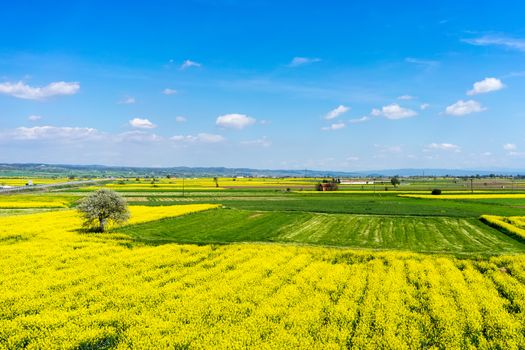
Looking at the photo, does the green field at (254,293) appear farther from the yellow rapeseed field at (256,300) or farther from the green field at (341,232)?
the green field at (341,232)

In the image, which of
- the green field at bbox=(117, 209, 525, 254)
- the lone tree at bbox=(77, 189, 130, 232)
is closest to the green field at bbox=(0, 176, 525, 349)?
the green field at bbox=(117, 209, 525, 254)

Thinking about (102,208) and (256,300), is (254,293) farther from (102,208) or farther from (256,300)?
(102,208)

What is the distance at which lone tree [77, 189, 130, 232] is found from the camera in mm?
48719

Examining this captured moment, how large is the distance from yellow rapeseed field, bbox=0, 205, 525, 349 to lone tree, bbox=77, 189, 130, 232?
13.0 m

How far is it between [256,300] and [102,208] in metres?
33.9

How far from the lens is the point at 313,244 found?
43.4 m

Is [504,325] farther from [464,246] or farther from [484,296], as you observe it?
[464,246]

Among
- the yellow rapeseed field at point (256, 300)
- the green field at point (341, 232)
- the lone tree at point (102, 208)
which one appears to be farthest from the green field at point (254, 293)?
the lone tree at point (102, 208)

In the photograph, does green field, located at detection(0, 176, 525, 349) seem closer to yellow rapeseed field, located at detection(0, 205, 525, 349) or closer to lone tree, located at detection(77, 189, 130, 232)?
yellow rapeseed field, located at detection(0, 205, 525, 349)

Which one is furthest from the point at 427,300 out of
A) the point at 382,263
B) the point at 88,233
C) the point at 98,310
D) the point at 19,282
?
the point at 88,233

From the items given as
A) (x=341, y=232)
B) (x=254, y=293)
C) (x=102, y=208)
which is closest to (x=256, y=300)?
(x=254, y=293)

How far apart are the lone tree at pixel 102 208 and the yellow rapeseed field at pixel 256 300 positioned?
42.8 feet

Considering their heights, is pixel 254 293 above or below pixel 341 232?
above

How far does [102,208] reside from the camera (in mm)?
49281
